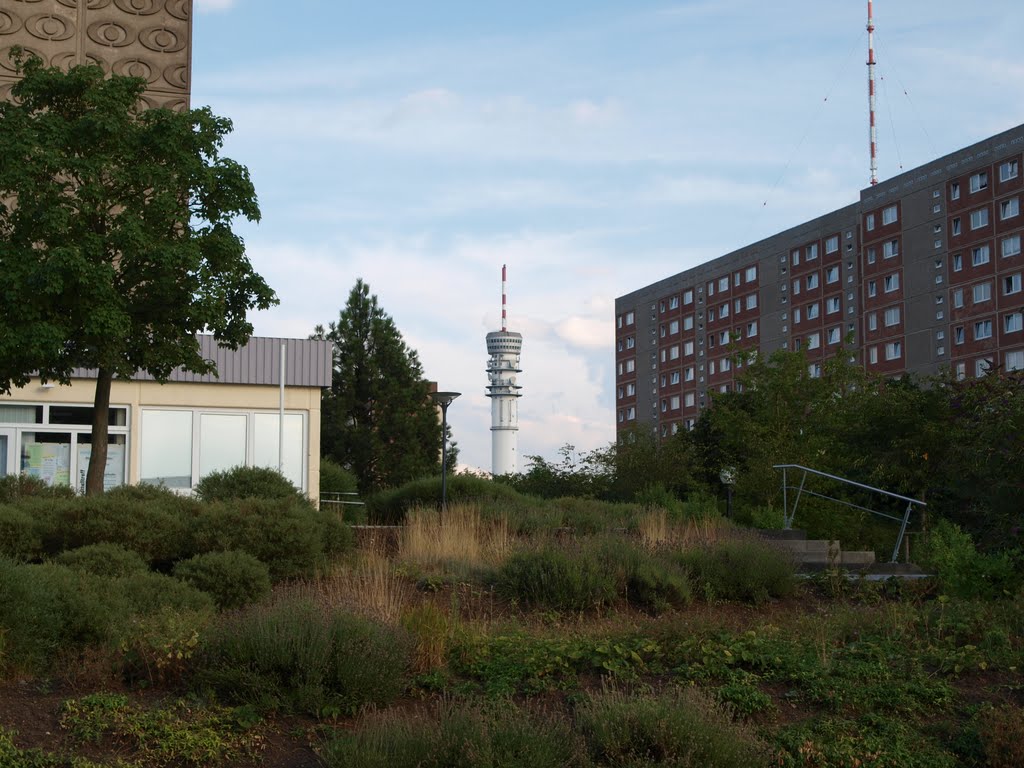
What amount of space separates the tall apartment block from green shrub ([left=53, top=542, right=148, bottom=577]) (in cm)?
4208

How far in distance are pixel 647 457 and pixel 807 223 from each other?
174ft

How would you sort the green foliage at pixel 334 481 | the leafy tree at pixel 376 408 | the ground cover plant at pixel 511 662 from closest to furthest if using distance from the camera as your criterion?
1. the ground cover plant at pixel 511 662
2. the green foliage at pixel 334 481
3. the leafy tree at pixel 376 408

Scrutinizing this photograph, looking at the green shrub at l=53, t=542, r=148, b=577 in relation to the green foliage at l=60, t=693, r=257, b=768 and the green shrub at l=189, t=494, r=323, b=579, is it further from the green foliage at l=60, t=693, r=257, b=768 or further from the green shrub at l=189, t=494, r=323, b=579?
the green foliage at l=60, t=693, r=257, b=768

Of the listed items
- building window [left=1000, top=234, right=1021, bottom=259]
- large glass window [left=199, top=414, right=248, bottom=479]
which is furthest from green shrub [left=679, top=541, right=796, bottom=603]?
building window [left=1000, top=234, right=1021, bottom=259]

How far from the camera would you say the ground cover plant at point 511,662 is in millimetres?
6500

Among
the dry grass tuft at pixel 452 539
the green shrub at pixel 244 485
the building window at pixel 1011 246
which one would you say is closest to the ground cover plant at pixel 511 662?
the dry grass tuft at pixel 452 539

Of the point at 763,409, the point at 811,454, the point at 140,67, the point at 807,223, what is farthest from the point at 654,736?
the point at 807,223

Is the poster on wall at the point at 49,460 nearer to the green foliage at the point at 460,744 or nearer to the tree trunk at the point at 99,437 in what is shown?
the tree trunk at the point at 99,437

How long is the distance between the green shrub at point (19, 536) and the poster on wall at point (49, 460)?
13.6 metres

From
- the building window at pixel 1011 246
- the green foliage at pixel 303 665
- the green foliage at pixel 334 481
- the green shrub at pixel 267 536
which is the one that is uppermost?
the building window at pixel 1011 246

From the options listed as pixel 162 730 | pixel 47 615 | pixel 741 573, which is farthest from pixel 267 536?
pixel 162 730

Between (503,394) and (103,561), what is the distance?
131 metres

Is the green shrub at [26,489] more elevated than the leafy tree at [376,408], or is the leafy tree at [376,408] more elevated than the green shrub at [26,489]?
the leafy tree at [376,408]

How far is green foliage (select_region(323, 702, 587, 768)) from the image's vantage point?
236 inches
